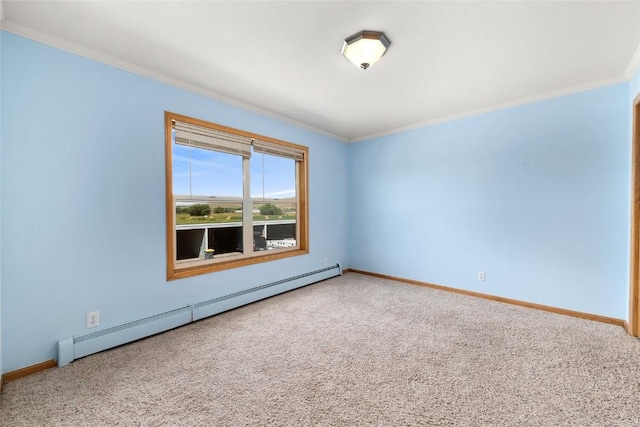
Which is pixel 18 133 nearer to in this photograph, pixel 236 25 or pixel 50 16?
pixel 50 16

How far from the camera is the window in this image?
2.84 meters

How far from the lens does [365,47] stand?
80.4 inches

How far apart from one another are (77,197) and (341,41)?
2.41m

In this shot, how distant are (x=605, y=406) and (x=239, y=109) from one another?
3993 mm

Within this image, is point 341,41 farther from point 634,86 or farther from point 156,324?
point 156,324

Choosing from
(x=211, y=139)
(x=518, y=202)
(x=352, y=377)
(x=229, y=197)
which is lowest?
(x=352, y=377)

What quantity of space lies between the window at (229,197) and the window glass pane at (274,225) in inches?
0.5

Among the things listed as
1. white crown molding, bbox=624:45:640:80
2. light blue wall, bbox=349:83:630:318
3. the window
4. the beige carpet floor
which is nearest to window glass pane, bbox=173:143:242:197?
the window

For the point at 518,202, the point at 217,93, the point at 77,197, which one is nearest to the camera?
the point at 77,197

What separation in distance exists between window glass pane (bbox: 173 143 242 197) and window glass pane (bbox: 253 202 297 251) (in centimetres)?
47

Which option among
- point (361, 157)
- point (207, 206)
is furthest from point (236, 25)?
point (361, 157)

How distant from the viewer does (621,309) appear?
2713 millimetres

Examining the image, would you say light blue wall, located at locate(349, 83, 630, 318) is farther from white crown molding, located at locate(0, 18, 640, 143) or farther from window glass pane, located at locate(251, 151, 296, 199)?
window glass pane, located at locate(251, 151, 296, 199)

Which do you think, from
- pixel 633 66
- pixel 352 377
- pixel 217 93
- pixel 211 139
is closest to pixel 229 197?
pixel 211 139
